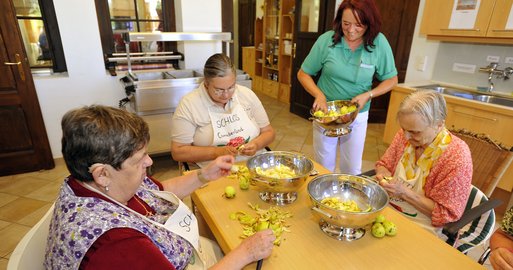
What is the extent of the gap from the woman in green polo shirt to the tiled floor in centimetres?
107

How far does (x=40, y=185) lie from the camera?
2699mm

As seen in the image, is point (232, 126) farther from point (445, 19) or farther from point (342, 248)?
point (445, 19)

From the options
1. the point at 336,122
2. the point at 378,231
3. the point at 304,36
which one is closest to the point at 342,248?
the point at 378,231

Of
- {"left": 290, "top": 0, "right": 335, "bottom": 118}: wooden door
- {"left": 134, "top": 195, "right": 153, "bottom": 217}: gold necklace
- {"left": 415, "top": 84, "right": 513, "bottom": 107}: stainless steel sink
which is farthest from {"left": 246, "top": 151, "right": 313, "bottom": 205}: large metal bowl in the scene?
{"left": 290, "top": 0, "right": 335, "bottom": 118}: wooden door

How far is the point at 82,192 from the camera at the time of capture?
0.78m

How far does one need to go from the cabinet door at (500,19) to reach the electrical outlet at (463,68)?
0.45 metres

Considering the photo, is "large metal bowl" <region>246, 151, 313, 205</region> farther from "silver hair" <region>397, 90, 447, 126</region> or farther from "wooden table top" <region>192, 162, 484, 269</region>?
"silver hair" <region>397, 90, 447, 126</region>

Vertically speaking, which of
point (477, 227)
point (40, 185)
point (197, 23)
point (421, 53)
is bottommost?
point (40, 185)

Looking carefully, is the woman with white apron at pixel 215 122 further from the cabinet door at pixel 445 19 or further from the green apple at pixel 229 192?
the cabinet door at pixel 445 19

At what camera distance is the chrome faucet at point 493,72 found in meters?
2.59

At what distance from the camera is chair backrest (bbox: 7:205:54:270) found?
74cm

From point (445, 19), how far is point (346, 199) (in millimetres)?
2467

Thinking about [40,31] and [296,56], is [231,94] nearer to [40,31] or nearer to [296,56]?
[40,31]

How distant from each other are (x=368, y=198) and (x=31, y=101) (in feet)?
9.54
